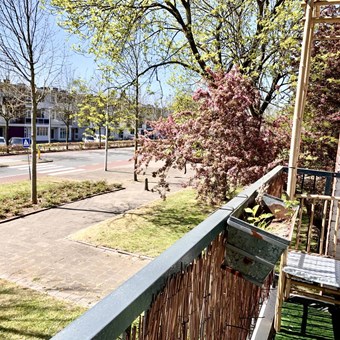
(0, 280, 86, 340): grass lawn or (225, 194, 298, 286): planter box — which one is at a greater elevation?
(225, 194, 298, 286): planter box

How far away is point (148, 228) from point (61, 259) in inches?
118

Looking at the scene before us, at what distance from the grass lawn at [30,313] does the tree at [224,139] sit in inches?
172

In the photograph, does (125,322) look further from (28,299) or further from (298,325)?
(28,299)

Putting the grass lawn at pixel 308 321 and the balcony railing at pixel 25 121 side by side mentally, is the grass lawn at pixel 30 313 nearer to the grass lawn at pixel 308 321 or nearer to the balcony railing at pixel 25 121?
the grass lawn at pixel 308 321

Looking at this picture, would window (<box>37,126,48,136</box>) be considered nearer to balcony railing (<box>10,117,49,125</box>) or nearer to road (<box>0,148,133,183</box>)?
balcony railing (<box>10,117,49,125</box>)

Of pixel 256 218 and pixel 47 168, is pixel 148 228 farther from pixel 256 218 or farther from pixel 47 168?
pixel 47 168

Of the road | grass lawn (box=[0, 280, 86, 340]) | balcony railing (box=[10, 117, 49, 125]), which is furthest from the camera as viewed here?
balcony railing (box=[10, 117, 49, 125])

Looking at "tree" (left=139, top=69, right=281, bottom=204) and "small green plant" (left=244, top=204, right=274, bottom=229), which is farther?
"tree" (left=139, top=69, right=281, bottom=204)

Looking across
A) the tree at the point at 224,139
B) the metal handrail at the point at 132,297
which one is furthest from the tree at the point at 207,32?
the metal handrail at the point at 132,297

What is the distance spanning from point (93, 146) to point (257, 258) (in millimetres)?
39210

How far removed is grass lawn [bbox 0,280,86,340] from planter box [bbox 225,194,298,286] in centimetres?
402

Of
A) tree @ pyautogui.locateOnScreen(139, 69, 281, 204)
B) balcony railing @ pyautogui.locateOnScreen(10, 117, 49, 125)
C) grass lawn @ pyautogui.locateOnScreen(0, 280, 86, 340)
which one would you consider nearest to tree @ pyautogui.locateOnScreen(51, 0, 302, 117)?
tree @ pyautogui.locateOnScreen(139, 69, 281, 204)

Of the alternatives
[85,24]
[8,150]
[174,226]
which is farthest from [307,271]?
[8,150]

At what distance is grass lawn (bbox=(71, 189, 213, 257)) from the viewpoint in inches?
334
